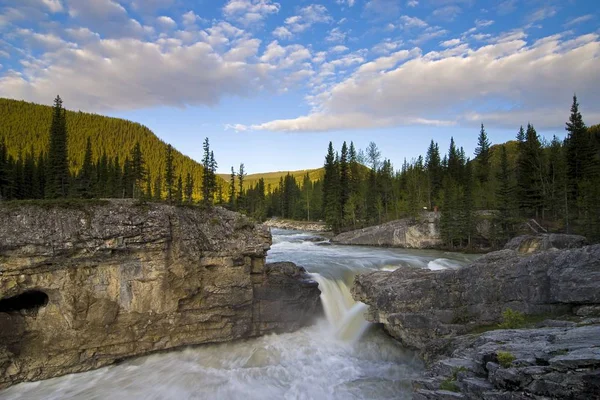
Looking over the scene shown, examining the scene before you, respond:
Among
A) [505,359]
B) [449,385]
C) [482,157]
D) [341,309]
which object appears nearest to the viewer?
[505,359]

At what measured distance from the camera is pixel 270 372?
14.2 m

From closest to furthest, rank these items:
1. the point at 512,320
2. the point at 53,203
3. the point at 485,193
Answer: the point at 512,320, the point at 53,203, the point at 485,193

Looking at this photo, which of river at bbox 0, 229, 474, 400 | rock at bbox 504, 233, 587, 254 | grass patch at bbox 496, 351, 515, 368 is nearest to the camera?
grass patch at bbox 496, 351, 515, 368

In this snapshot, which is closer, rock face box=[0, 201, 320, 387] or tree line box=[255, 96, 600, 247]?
rock face box=[0, 201, 320, 387]

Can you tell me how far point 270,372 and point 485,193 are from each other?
49902 millimetres

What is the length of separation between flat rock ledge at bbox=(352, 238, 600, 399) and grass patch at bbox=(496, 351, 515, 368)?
2 centimetres

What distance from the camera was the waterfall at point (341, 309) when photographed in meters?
17.2

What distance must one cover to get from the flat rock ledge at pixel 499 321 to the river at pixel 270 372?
5.04ft

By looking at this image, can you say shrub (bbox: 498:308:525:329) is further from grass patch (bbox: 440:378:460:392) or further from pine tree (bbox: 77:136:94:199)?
pine tree (bbox: 77:136:94:199)

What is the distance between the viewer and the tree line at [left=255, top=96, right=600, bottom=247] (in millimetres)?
38938

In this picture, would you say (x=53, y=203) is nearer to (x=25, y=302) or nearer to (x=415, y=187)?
(x=25, y=302)

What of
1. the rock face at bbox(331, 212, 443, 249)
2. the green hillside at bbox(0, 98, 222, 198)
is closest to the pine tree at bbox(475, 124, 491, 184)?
the rock face at bbox(331, 212, 443, 249)

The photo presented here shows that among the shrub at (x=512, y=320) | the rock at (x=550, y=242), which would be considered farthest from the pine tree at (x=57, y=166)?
the rock at (x=550, y=242)

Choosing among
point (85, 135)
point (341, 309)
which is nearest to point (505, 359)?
point (341, 309)
